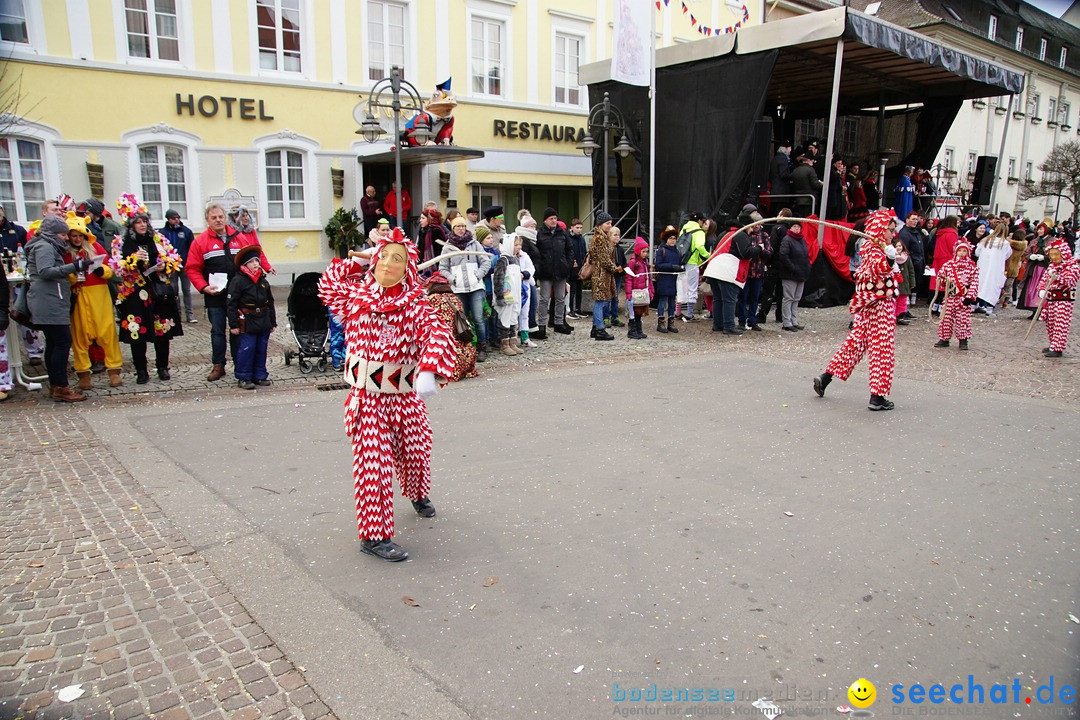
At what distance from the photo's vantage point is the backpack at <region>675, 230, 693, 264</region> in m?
13.0

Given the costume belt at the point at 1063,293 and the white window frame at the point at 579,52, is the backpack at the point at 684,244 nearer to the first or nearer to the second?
the costume belt at the point at 1063,293

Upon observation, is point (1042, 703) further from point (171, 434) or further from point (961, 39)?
point (961, 39)

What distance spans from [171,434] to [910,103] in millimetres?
20111

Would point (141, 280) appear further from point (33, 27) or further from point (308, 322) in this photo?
point (33, 27)

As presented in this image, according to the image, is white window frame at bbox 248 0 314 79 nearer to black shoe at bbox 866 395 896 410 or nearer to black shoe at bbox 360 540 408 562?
black shoe at bbox 866 395 896 410

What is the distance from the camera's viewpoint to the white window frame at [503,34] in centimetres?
1939

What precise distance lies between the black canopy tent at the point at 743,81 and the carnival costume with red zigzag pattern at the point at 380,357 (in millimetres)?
10347

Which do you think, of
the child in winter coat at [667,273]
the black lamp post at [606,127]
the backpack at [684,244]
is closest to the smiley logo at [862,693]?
the child in winter coat at [667,273]

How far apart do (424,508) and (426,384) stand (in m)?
1.27

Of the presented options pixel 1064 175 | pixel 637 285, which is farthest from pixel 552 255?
pixel 1064 175

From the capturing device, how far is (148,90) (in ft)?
49.9

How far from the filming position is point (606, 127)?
16.2 m

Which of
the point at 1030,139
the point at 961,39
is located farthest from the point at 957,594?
the point at 1030,139

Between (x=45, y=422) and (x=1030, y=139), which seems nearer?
(x=45, y=422)
